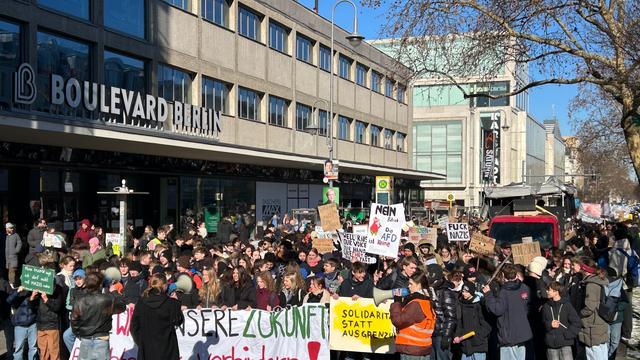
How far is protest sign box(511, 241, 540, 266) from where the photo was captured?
43.0ft

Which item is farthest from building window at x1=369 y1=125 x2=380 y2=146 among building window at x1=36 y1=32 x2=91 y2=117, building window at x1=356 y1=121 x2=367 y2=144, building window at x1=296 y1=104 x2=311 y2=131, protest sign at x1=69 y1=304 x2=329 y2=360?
protest sign at x1=69 y1=304 x2=329 y2=360

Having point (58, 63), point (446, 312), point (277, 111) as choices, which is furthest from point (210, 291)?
point (277, 111)

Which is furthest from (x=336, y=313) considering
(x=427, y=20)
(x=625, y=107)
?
(x=625, y=107)

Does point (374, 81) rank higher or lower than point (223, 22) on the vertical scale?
lower

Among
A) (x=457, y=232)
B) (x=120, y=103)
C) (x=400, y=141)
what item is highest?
(x=400, y=141)

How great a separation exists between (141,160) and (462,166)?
57.2m

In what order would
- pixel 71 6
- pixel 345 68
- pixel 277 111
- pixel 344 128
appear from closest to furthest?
pixel 71 6 → pixel 277 111 → pixel 344 128 → pixel 345 68

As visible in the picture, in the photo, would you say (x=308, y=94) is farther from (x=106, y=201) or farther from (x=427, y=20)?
(x=427, y=20)

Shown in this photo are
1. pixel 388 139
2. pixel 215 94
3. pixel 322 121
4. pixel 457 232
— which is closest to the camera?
pixel 457 232

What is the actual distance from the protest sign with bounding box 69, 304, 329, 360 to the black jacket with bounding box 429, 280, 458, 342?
1.66 m

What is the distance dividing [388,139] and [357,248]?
41.4m

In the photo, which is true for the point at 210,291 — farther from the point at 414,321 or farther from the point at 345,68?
the point at 345,68

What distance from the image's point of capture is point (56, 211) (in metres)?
22.8

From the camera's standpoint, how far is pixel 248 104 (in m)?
34.0
